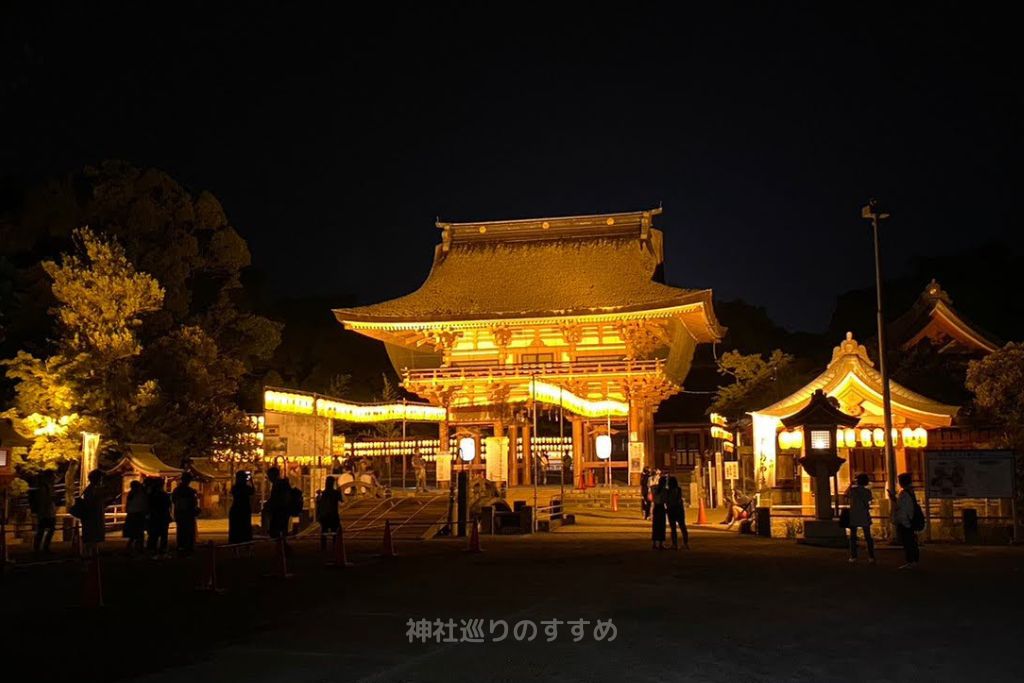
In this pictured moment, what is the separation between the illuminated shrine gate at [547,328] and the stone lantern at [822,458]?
11.7m

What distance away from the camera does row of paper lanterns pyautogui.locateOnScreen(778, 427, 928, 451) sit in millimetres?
→ 26891

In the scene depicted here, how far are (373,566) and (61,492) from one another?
20.2 m

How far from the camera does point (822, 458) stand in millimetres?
20250

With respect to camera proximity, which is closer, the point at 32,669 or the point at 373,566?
the point at 32,669

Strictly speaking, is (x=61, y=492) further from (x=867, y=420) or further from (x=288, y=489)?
(x=867, y=420)

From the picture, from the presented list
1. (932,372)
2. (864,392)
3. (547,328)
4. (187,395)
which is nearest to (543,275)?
(547,328)

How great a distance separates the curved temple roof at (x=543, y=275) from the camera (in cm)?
3838

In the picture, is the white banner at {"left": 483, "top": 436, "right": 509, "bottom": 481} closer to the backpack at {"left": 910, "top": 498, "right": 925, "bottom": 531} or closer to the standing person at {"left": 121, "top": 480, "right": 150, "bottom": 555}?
the standing person at {"left": 121, "top": 480, "right": 150, "bottom": 555}

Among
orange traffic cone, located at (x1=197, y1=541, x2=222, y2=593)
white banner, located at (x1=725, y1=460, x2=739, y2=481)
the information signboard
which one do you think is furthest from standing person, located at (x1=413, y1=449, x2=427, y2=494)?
orange traffic cone, located at (x1=197, y1=541, x2=222, y2=593)

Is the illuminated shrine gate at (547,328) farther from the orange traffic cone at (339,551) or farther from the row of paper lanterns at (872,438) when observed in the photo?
the orange traffic cone at (339,551)

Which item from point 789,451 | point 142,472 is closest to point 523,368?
point 789,451

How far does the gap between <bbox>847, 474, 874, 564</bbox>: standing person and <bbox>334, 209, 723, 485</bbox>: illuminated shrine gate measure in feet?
55.9

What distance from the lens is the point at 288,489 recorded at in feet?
56.0

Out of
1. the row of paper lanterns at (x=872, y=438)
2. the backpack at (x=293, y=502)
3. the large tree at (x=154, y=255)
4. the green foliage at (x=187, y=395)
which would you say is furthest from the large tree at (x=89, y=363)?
the row of paper lanterns at (x=872, y=438)
